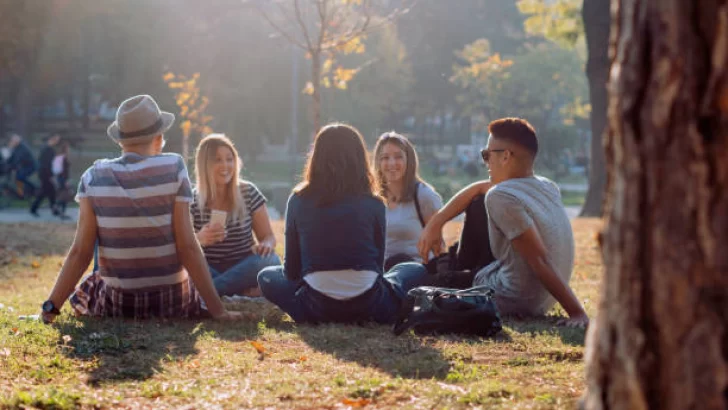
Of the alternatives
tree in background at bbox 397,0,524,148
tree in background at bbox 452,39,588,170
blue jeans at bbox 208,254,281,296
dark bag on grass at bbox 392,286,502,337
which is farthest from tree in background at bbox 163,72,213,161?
tree in background at bbox 397,0,524,148

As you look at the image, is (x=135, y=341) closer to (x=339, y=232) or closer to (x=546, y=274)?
(x=339, y=232)

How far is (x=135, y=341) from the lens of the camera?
5.64m

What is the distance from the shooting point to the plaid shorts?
21.6ft

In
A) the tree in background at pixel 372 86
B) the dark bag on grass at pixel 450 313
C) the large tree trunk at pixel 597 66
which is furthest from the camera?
the tree in background at pixel 372 86

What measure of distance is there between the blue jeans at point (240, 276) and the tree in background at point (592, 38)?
11.9 meters

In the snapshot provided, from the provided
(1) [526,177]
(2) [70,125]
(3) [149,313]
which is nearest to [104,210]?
(3) [149,313]

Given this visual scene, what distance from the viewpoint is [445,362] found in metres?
5.06

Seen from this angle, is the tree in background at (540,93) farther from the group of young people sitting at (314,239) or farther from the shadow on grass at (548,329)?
the shadow on grass at (548,329)

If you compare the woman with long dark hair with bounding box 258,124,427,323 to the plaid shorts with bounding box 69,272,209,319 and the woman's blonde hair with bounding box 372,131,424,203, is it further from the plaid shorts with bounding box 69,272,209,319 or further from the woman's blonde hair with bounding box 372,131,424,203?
the woman's blonde hair with bounding box 372,131,424,203

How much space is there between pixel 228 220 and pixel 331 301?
1.99 metres

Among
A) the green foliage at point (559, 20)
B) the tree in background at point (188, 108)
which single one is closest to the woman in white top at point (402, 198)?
the green foliage at point (559, 20)

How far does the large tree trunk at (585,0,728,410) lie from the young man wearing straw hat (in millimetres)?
4234

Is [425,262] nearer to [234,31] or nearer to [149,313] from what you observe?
[149,313]

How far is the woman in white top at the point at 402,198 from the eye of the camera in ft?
26.1
